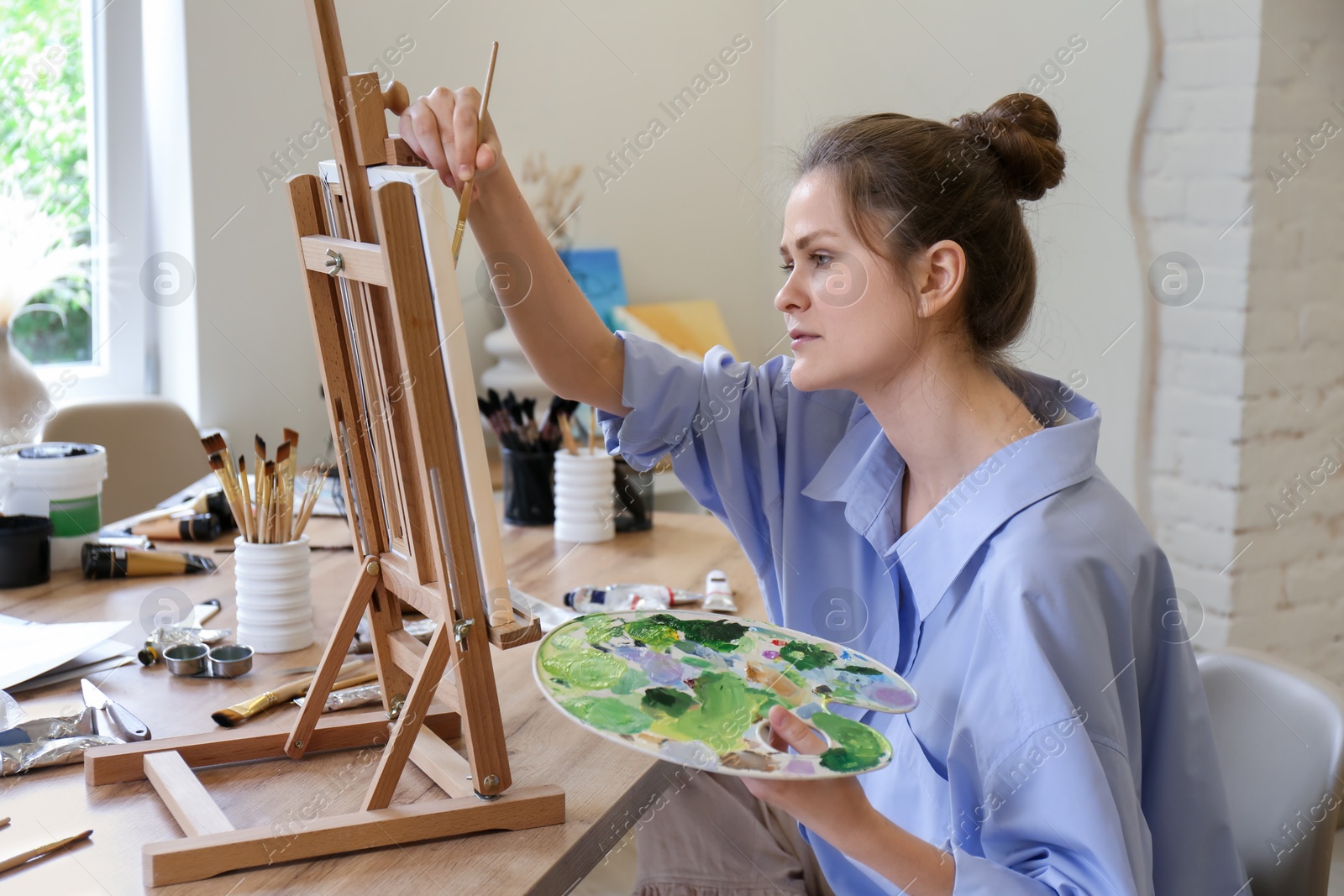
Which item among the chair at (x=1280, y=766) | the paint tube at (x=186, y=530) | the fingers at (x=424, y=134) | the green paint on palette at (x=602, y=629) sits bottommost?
the chair at (x=1280, y=766)

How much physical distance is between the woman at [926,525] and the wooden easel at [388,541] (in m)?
0.12

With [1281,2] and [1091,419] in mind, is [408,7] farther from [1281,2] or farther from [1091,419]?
[1091,419]

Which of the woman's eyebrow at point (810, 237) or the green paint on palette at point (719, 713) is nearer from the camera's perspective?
the green paint on palette at point (719, 713)

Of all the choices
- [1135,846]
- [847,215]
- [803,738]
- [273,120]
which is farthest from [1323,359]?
[273,120]

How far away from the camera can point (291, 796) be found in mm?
962

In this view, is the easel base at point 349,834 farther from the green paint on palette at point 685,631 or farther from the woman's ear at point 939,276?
the woman's ear at point 939,276

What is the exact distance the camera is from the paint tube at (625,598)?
1.47 m

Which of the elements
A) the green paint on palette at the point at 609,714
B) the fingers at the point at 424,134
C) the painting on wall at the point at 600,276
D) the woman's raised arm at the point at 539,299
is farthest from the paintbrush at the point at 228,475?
the painting on wall at the point at 600,276

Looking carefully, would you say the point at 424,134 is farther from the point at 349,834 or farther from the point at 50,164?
the point at 50,164

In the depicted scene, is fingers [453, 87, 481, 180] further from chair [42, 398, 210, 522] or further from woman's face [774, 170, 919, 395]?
chair [42, 398, 210, 522]

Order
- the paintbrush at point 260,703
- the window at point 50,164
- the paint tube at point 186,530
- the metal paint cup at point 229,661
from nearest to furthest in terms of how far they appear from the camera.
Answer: the paintbrush at point 260,703 → the metal paint cup at point 229,661 → the paint tube at point 186,530 → the window at point 50,164

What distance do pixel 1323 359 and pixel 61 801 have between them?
7.50 feet

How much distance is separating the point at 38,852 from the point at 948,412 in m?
0.87

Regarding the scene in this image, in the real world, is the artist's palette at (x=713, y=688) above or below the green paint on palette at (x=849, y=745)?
above
